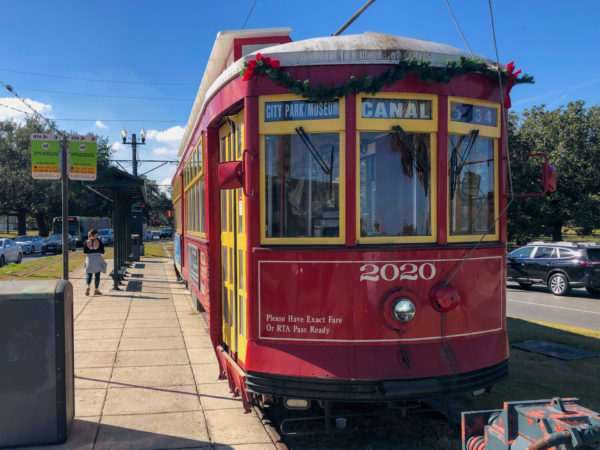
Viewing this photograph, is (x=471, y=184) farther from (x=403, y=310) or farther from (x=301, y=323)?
(x=301, y=323)

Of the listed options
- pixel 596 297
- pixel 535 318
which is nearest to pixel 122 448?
pixel 535 318

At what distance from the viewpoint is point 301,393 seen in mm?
3604

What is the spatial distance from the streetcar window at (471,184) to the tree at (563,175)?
2139cm

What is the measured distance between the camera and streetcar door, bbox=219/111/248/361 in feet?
14.0

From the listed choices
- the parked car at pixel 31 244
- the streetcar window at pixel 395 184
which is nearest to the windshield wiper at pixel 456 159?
the streetcar window at pixel 395 184

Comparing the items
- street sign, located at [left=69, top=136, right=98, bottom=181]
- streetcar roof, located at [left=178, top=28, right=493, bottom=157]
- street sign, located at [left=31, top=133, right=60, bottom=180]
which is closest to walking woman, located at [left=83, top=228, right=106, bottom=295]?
street sign, located at [left=69, top=136, right=98, bottom=181]

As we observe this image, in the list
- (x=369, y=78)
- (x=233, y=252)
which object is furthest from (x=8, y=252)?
(x=369, y=78)

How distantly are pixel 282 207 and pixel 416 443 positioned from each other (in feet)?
7.16

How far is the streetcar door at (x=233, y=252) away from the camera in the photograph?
4.26 m

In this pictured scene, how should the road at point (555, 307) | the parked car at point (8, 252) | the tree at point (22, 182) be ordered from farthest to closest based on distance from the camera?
the tree at point (22, 182)
the parked car at point (8, 252)
the road at point (555, 307)

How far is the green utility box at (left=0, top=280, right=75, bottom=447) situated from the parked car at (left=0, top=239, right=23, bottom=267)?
20069mm

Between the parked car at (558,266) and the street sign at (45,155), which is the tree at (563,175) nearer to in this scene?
the parked car at (558,266)

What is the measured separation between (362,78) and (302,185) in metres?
0.91

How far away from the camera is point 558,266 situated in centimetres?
1395
